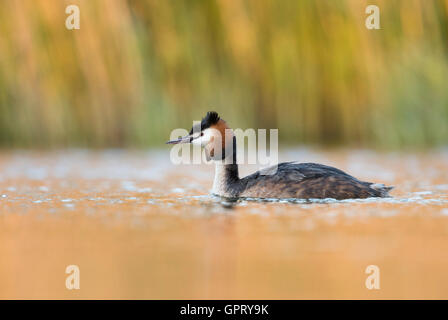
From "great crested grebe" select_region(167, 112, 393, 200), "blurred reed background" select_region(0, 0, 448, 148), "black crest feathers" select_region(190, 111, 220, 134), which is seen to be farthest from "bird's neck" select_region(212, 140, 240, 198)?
"blurred reed background" select_region(0, 0, 448, 148)

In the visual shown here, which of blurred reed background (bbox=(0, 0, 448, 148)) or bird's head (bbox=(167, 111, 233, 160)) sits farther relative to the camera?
blurred reed background (bbox=(0, 0, 448, 148))

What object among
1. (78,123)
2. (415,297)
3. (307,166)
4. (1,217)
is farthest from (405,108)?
(415,297)

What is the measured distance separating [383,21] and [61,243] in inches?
248

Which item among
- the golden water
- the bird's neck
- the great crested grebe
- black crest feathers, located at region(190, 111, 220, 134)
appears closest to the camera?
the golden water

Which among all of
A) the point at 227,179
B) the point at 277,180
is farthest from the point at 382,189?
the point at 227,179

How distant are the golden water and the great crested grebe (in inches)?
9.5

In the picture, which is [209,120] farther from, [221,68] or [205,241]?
[205,241]

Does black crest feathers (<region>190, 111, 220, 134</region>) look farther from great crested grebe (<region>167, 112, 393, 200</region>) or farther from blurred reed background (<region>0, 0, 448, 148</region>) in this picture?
blurred reed background (<region>0, 0, 448, 148</region>)

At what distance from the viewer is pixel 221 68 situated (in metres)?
11.1

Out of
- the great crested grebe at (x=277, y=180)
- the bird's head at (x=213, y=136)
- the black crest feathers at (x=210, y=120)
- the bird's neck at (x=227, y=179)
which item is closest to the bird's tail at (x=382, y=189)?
the great crested grebe at (x=277, y=180)

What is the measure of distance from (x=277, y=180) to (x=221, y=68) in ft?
11.6

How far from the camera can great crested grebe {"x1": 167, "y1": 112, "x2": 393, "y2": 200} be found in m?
7.67

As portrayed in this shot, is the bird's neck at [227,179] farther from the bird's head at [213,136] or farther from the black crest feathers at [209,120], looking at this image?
the black crest feathers at [209,120]

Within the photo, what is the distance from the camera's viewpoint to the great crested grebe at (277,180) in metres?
7.67
